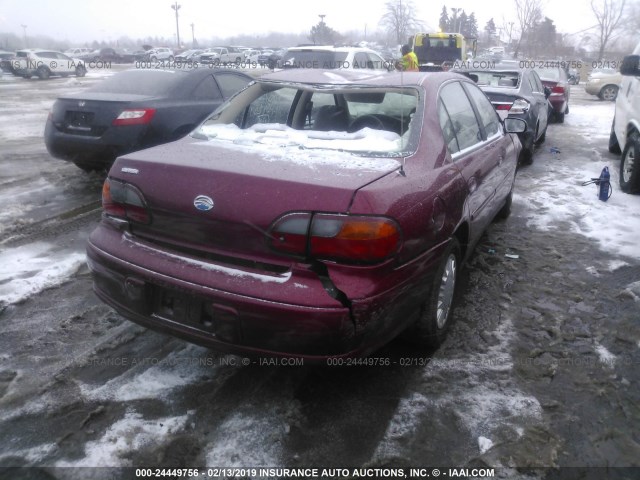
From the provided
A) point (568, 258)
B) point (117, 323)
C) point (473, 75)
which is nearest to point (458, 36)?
point (473, 75)

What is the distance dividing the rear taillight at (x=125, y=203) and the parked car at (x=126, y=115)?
355 centimetres

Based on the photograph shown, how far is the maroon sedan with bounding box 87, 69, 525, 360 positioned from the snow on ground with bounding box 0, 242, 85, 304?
4.46ft

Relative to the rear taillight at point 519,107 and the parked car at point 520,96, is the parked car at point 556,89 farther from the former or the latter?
Result: the rear taillight at point 519,107

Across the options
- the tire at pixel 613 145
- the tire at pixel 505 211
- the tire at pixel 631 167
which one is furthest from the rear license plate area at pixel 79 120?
the tire at pixel 613 145

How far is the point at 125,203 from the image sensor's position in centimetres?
274

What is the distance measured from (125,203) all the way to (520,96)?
6941 millimetres

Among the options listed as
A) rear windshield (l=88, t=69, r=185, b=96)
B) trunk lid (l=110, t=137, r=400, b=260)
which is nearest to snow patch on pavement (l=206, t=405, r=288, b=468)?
trunk lid (l=110, t=137, r=400, b=260)

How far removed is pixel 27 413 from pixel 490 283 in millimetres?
3212

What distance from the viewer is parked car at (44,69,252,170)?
242 inches

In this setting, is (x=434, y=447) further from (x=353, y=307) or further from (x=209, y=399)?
(x=209, y=399)

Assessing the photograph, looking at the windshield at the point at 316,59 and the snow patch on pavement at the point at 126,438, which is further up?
the windshield at the point at 316,59

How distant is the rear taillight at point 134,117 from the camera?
20.1 ft

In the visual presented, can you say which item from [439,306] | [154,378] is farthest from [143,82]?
[439,306]

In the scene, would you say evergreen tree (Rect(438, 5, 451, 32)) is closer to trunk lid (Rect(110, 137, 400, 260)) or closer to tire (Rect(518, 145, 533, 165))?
tire (Rect(518, 145, 533, 165))
